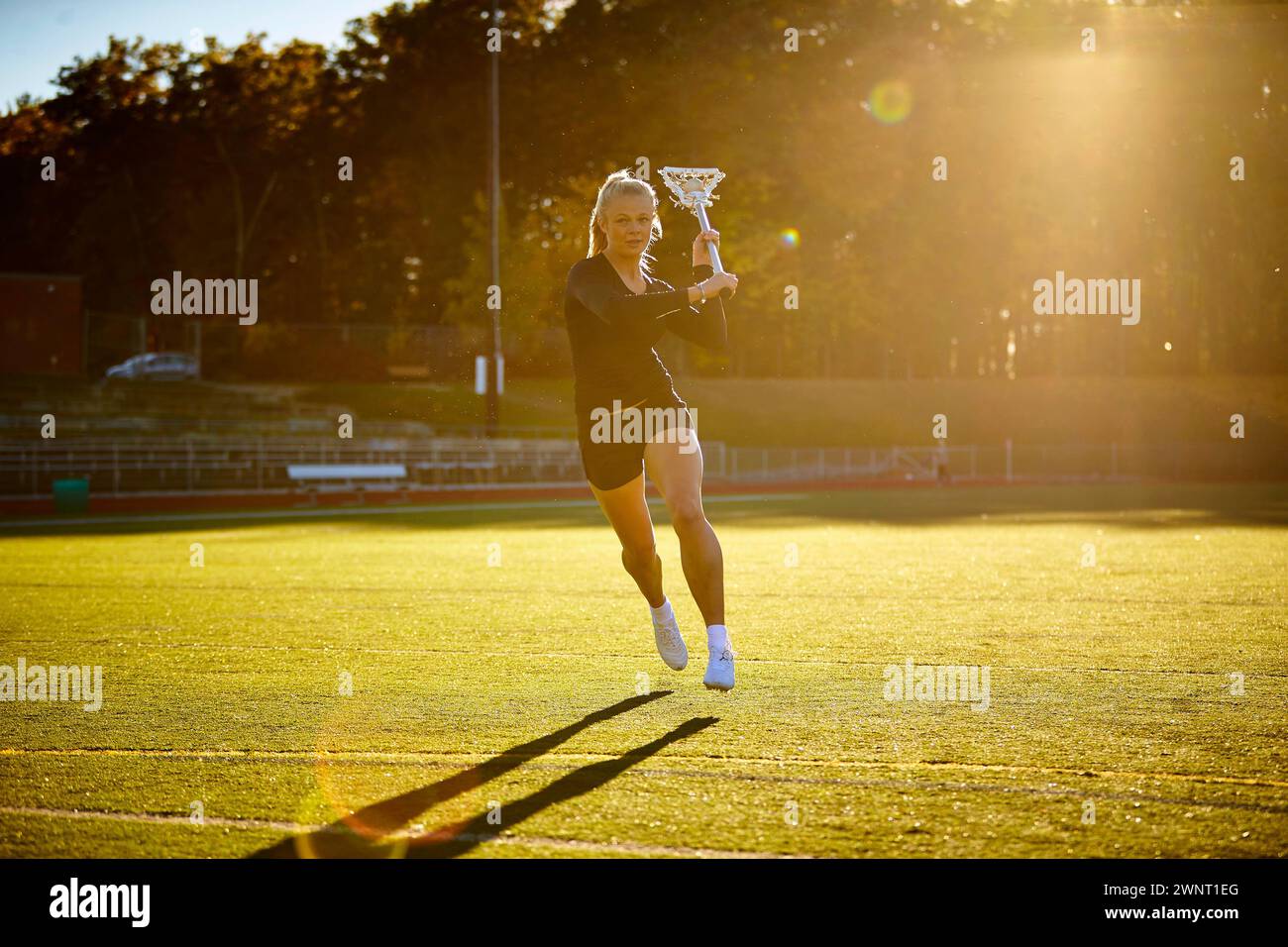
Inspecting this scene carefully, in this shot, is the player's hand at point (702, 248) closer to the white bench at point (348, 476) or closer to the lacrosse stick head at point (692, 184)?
the lacrosse stick head at point (692, 184)

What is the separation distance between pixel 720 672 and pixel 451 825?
2.42 m

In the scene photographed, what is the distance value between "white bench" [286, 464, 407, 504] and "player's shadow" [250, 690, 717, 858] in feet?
78.3

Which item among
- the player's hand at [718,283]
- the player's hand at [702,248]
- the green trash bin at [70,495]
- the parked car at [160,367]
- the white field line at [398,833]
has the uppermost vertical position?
the parked car at [160,367]

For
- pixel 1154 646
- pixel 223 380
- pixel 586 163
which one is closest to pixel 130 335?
pixel 223 380

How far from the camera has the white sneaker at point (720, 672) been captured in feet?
21.3

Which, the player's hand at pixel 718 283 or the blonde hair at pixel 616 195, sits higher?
the blonde hair at pixel 616 195

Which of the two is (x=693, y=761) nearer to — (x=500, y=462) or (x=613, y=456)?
(x=613, y=456)

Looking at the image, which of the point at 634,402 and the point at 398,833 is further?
the point at 634,402

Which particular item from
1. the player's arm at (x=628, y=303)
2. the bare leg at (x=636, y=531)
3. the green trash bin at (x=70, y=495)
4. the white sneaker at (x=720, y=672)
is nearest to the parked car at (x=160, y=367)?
the green trash bin at (x=70, y=495)

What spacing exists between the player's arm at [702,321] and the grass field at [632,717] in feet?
5.92

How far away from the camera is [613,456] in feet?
22.4

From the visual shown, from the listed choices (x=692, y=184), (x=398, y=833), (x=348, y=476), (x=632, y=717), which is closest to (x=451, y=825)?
(x=398, y=833)

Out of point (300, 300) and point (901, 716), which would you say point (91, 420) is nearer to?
point (300, 300)

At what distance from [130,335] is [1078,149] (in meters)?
36.2
